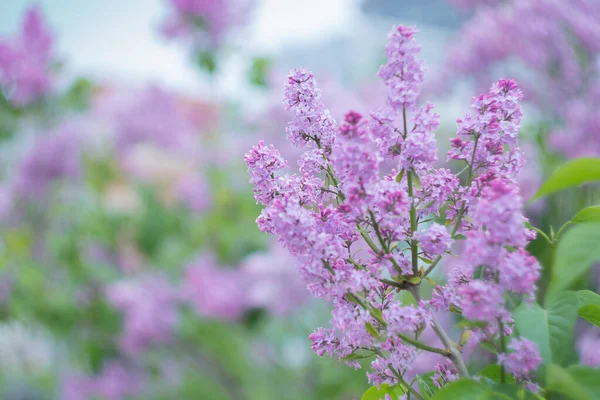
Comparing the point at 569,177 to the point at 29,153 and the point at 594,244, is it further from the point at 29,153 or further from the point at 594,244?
the point at 29,153

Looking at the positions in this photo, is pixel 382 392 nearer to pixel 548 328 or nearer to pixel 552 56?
pixel 548 328

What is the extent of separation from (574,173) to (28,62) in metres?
1.22

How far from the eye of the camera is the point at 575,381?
20 centimetres

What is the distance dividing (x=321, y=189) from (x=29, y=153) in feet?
3.86

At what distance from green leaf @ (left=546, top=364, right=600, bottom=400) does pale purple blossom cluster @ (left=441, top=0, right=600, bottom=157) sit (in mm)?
635

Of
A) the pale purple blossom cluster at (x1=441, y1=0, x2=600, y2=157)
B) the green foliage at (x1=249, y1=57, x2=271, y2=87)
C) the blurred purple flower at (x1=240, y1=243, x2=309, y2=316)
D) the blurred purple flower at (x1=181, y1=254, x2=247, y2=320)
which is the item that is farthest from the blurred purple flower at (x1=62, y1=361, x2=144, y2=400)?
the pale purple blossom cluster at (x1=441, y1=0, x2=600, y2=157)

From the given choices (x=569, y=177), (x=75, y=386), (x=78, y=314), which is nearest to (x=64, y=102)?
(x=78, y=314)

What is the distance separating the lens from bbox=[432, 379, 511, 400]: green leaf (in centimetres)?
21

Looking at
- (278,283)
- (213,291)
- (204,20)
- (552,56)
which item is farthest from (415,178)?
(204,20)

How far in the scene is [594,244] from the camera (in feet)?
0.64

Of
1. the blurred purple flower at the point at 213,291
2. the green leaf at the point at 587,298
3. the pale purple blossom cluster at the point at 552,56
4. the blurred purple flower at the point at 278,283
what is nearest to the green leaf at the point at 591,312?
the green leaf at the point at 587,298

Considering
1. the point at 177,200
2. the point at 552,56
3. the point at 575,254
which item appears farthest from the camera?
the point at 177,200

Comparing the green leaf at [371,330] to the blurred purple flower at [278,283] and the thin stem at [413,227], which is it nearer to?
the thin stem at [413,227]

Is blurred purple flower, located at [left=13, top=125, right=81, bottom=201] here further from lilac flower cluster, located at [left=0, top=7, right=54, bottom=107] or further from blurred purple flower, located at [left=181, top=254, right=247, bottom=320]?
blurred purple flower, located at [left=181, top=254, right=247, bottom=320]
